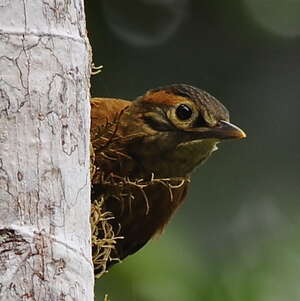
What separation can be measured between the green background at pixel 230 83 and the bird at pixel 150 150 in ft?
3.99

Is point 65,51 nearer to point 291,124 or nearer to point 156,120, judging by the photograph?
point 156,120

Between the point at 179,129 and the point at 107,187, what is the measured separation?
0.37m

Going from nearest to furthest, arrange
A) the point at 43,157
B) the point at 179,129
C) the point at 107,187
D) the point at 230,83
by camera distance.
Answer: the point at 43,157 → the point at 107,187 → the point at 179,129 → the point at 230,83

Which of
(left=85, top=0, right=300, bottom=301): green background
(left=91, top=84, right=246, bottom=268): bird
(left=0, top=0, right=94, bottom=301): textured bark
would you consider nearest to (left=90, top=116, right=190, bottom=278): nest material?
(left=91, top=84, right=246, bottom=268): bird

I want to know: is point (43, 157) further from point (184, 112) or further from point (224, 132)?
point (184, 112)

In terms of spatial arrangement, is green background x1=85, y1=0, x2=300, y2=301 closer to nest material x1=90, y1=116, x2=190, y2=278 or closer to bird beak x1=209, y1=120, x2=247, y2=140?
nest material x1=90, y1=116, x2=190, y2=278

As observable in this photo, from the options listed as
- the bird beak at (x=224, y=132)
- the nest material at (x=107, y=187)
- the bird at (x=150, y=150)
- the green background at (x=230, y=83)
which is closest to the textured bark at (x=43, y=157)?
the nest material at (x=107, y=187)

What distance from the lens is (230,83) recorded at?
9.16m

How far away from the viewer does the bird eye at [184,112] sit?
18.1ft

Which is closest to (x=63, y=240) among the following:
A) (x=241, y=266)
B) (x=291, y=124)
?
(x=241, y=266)

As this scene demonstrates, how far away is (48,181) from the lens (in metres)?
3.77

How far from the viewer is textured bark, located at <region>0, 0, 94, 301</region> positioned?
12.1ft

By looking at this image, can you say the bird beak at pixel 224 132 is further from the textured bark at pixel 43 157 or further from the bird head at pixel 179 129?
the textured bark at pixel 43 157

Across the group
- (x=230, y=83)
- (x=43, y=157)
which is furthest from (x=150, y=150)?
(x=230, y=83)
